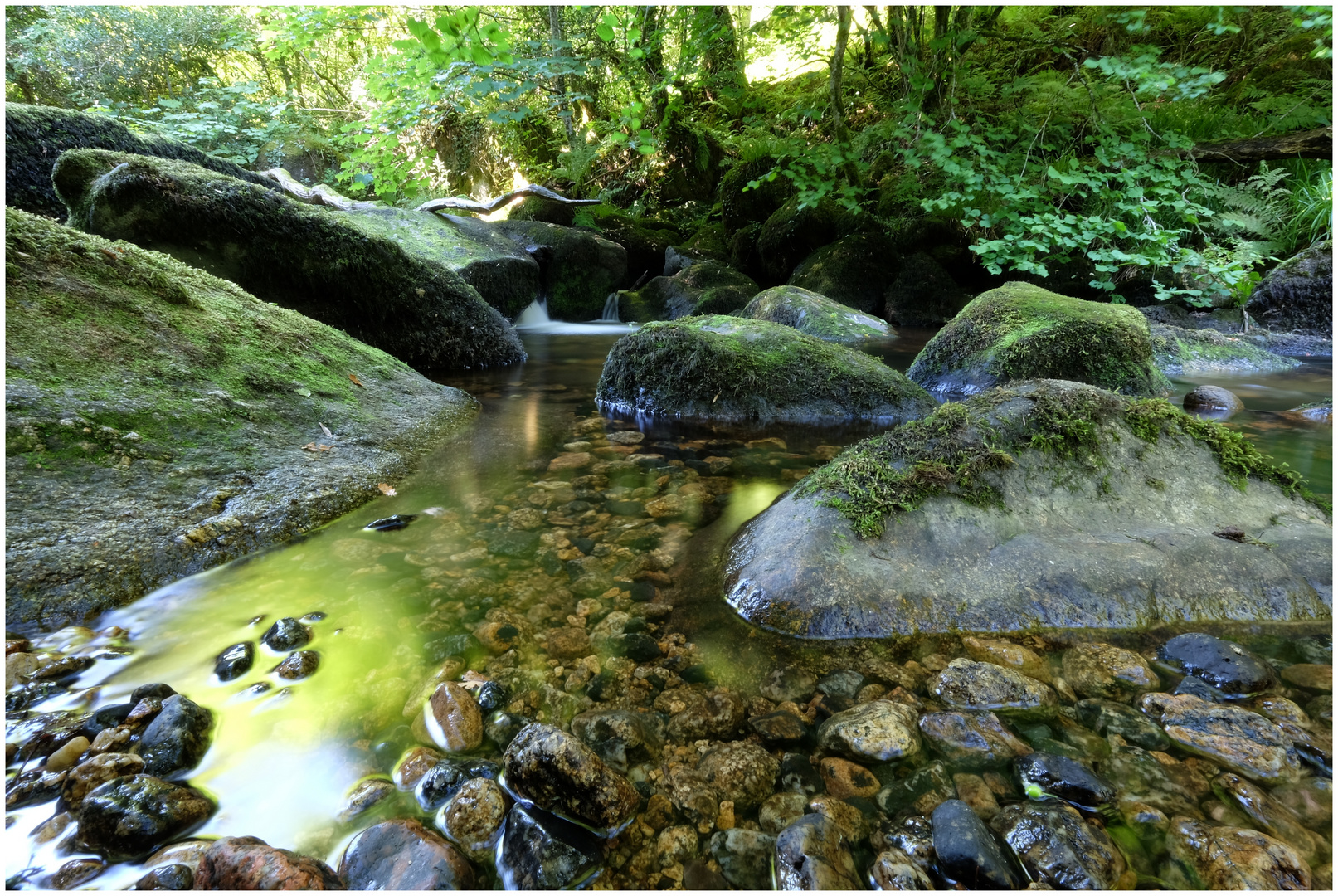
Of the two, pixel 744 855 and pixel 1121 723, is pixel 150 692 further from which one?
pixel 1121 723

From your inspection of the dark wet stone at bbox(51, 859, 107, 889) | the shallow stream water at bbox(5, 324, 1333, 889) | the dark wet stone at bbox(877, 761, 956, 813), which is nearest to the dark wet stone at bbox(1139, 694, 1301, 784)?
the shallow stream water at bbox(5, 324, 1333, 889)

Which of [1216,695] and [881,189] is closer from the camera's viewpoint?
[1216,695]

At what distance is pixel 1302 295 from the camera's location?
934cm

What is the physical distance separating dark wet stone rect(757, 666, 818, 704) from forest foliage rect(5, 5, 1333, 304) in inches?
139

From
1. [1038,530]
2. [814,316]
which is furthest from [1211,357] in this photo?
[1038,530]

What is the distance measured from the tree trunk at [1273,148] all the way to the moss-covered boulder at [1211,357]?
2.59 meters

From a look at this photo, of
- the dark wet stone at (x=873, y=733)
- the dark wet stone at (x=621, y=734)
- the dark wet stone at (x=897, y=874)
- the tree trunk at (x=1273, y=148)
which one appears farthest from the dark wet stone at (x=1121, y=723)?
the tree trunk at (x=1273, y=148)

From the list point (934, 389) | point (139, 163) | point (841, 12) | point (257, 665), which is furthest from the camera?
point (841, 12)

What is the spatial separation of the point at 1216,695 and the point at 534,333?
34.6 ft

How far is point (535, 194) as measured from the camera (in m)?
14.4

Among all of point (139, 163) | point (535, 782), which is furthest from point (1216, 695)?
point (139, 163)

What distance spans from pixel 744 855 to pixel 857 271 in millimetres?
11783

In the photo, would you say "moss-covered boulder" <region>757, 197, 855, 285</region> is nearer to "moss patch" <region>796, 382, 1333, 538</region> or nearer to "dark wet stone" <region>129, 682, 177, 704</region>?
"moss patch" <region>796, 382, 1333, 538</region>

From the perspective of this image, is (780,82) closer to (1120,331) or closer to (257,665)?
(1120,331)
